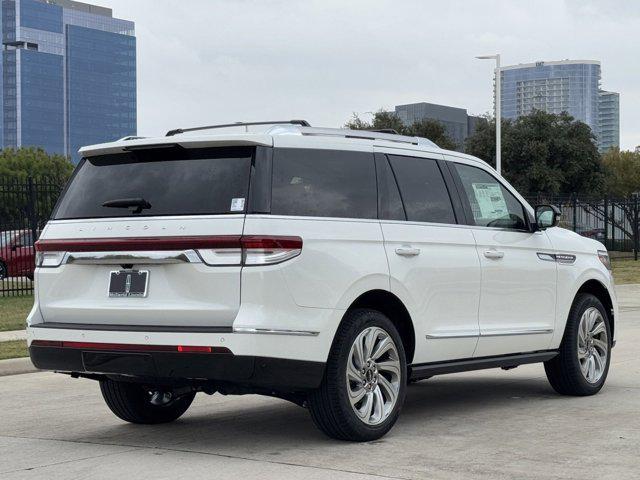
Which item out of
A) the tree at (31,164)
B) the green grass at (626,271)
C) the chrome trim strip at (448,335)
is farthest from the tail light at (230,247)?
the tree at (31,164)

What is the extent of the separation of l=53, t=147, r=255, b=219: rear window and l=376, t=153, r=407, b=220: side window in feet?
3.58

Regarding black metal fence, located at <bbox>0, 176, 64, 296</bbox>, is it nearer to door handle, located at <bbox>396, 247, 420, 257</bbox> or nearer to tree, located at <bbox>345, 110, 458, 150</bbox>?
door handle, located at <bbox>396, 247, 420, 257</bbox>

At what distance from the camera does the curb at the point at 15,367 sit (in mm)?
12000

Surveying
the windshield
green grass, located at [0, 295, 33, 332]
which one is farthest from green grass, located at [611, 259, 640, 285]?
the windshield

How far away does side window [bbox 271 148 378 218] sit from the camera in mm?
6809

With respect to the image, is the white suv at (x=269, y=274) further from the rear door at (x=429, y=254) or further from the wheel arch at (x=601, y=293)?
the wheel arch at (x=601, y=293)

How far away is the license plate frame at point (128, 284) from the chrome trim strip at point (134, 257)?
0.20ft

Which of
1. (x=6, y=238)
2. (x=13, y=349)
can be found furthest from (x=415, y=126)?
(x=13, y=349)

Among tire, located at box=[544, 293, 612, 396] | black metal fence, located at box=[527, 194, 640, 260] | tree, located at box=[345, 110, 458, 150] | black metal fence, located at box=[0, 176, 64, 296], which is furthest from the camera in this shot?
tree, located at box=[345, 110, 458, 150]

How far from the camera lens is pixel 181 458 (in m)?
6.69

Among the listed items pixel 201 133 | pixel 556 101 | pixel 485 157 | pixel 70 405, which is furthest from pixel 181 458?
pixel 556 101

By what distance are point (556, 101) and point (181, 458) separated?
19902cm

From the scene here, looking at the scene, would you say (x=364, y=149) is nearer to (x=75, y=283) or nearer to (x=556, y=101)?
(x=75, y=283)

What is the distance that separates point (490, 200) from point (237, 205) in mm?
2661
